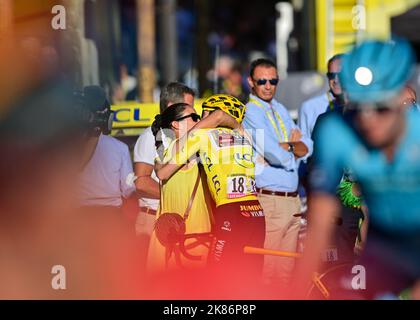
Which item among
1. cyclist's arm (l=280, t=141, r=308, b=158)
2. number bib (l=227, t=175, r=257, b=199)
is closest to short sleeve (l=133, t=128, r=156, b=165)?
number bib (l=227, t=175, r=257, b=199)

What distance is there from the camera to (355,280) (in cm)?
513

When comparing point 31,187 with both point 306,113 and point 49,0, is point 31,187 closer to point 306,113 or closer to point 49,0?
point 49,0

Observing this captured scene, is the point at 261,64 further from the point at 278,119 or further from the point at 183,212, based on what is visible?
the point at 183,212

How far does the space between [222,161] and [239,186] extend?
6.9 inches

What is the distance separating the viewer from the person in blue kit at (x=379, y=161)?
3.88 metres

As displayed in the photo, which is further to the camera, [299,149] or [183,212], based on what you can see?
[299,149]

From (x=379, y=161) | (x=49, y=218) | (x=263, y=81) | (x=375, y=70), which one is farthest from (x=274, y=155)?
(x=375, y=70)

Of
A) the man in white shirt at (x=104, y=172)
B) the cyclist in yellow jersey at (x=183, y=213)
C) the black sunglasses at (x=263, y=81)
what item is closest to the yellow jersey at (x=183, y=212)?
the cyclist in yellow jersey at (x=183, y=213)

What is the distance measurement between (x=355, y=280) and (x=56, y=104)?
2.97 m

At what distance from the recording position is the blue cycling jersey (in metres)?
3.99

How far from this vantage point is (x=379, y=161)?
4.03 m

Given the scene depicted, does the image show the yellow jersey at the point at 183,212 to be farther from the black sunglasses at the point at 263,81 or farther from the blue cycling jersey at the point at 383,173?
the blue cycling jersey at the point at 383,173

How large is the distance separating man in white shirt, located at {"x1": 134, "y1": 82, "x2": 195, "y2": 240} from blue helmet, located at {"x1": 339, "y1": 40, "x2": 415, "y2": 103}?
9.05 feet

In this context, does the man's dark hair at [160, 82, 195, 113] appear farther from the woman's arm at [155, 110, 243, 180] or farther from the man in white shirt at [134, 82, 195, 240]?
the woman's arm at [155, 110, 243, 180]
